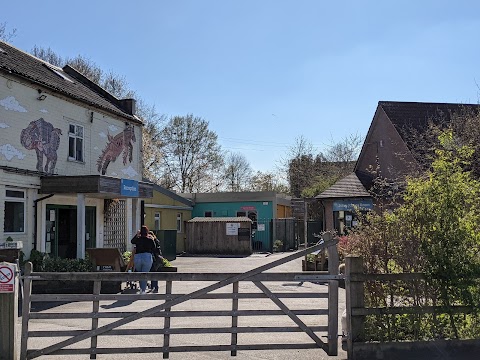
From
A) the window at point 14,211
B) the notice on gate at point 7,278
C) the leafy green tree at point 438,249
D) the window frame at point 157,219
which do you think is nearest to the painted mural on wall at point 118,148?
the window at point 14,211

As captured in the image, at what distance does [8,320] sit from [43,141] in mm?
11301

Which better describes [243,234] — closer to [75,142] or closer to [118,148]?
[118,148]

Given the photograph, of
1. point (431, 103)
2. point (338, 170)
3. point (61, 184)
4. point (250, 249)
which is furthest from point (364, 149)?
point (61, 184)

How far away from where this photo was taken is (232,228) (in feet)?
103

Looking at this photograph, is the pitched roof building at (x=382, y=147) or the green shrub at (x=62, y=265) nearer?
the green shrub at (x=62, y=265)

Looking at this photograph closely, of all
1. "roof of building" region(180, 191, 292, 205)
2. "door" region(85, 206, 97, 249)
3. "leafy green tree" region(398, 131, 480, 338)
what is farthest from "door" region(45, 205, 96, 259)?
"roof of building" region(180, 191, 292, 205)

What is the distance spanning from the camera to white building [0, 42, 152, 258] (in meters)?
15.8

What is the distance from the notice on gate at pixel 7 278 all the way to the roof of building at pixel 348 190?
23.4 m

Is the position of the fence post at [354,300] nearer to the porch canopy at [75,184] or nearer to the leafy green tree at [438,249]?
the leafy green tree at [438,249]

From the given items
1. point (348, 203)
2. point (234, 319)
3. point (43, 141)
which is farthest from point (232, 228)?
point (234, 319)

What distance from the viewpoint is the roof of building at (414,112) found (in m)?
28.7

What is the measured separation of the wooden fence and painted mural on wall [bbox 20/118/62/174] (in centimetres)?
1220

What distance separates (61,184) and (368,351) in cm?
1213

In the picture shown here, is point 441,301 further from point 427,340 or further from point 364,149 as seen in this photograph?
point 364,149
